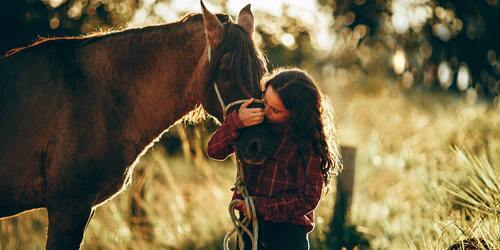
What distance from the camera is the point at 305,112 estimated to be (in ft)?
9.70

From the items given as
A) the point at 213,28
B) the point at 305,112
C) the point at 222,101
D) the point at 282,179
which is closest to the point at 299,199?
the point at 282,179

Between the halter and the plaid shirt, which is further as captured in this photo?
the halter

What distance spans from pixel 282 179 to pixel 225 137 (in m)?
0.34

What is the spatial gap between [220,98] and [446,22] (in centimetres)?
990

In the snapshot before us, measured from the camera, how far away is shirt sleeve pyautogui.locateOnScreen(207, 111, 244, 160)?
9.77 feet

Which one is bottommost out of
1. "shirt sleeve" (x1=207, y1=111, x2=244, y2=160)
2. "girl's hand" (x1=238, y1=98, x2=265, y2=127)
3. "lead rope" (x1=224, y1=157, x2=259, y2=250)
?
"lead rope" (x1=224, y1=157, x2=259, y2=250)

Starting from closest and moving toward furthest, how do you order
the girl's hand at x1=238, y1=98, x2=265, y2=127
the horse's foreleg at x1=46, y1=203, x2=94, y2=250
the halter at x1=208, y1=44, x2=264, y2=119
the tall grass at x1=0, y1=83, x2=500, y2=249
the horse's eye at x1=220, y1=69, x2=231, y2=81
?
the girl's hand at x1=238, y1=98, x2=265, y2=127 → the halter at x1=208, y1=44, x2=264, y2=119 → the horse's eye at x1=220, y1=69, x2=231, y2=81 → the horse's foreleg at x1=46, y1=203, x2=94, y2=250 → the tall grass at x1=0, y1=83, x2=500, y2=249

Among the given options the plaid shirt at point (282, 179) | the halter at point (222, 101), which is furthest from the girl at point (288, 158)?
the halter at point (222, 101)

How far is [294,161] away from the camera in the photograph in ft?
9.80

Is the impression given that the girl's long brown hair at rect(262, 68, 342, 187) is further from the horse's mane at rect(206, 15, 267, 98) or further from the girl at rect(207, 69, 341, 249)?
the horse's mane at rect(206, 15, 267, 98)

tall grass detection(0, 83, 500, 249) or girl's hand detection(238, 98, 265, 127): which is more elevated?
girl's hand detection(238, 98, 265, 127)

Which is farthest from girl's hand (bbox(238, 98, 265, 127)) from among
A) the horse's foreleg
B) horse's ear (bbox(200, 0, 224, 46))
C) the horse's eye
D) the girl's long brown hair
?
the horse's foreleg

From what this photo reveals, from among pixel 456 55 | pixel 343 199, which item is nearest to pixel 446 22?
pixel 456 55

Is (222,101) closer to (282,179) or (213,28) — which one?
(213,28)
